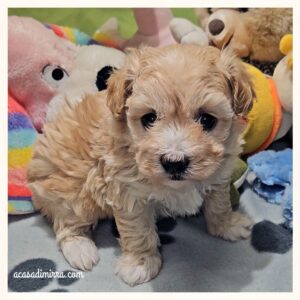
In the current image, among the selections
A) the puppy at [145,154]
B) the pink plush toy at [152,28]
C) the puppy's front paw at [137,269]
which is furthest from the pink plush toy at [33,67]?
the puppy's front paw at [137,269]

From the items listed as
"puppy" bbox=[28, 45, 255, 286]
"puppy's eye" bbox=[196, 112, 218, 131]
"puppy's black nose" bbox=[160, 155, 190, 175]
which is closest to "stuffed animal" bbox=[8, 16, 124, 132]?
"puppy" bbox=[28, 45, 255, 286]

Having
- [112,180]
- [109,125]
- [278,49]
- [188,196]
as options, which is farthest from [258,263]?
[278,49]

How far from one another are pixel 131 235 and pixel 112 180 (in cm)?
30

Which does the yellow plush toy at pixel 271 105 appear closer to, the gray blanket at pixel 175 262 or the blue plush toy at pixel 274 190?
the blue plush toy at pixel 274 190

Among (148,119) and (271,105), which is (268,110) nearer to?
(271,105)

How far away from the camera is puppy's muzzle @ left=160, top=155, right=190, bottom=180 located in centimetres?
192

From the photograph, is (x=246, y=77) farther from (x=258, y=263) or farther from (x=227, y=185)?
(x=258, y=263)

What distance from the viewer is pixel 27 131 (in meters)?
2.96

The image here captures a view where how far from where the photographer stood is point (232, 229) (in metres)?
2.66

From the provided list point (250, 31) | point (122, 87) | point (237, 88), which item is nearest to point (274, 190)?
point (237, 88)

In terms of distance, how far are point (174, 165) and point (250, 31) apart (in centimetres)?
173

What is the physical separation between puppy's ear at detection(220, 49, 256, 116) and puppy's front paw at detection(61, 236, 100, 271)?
1.07 meters

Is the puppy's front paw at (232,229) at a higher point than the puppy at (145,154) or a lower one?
lower

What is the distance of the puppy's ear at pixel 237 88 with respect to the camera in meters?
2.14
